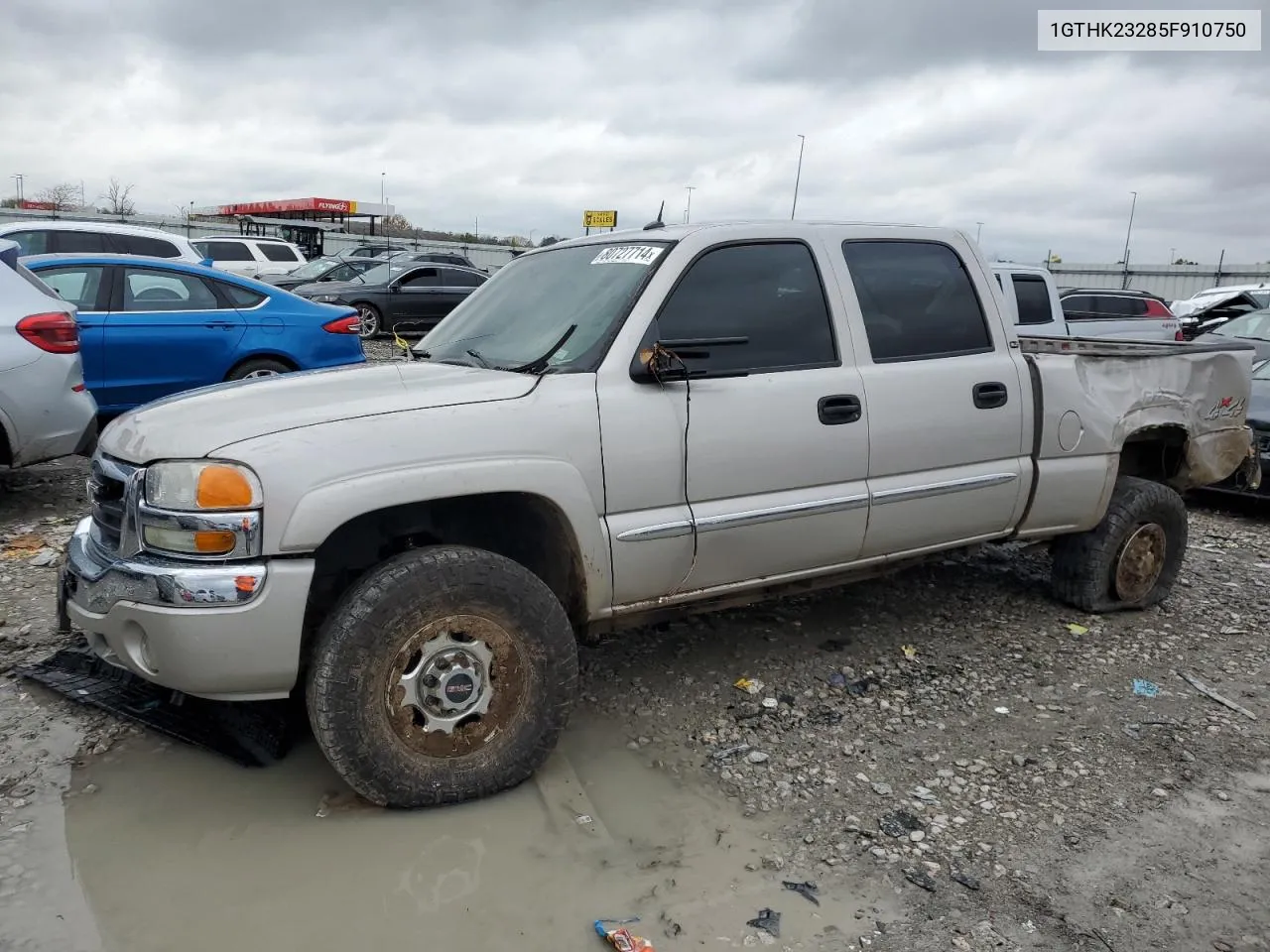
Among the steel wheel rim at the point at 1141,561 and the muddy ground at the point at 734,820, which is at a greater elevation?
the steel wheel rim at the point at 1141,561

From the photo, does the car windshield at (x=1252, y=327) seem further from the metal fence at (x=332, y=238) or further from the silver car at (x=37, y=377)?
the metal fence at (x=332, y=238)

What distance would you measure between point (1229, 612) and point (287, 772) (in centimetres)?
489

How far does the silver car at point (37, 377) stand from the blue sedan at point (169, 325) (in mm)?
1396

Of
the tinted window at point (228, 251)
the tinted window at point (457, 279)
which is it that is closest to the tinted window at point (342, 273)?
the tinted window at point (457, 279)

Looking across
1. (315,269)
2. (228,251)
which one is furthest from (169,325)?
(228,251)

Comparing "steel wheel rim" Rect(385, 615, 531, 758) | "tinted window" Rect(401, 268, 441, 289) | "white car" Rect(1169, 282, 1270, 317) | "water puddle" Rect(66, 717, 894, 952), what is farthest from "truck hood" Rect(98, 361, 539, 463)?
"white car" Rect(1169, 282, 1270, 317)

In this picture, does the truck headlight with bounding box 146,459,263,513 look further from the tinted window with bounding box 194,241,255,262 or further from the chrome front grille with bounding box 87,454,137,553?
the tinted window with bounding box 194,241,255,262

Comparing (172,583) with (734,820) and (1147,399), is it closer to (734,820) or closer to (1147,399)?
(734,820)

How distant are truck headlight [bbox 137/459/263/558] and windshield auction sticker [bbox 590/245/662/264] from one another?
1638 mm

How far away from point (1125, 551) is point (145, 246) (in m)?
10.5

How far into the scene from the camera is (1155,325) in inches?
520

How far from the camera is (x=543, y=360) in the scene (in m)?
3.45

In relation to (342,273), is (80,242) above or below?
above

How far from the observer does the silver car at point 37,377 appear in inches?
221
